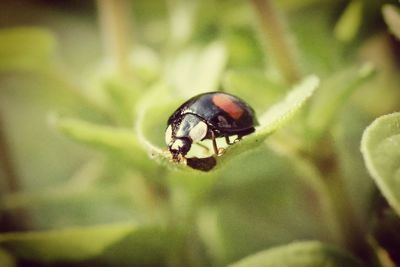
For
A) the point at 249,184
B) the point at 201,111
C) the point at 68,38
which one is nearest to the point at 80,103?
the point at 249,184

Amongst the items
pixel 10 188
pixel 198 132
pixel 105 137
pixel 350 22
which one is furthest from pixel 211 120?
pixel 10 188

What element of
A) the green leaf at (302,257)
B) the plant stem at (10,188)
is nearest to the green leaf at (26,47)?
the plant stem at (10,188)

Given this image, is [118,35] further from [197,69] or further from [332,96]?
[332,96]

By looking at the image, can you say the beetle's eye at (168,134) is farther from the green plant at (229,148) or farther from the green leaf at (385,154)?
the green leaf at (385,154)

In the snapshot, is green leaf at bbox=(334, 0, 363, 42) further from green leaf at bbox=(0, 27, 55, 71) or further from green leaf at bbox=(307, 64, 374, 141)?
green leaf at bbox=(0, 27, 55, 71)

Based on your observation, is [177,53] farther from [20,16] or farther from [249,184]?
[20,16]

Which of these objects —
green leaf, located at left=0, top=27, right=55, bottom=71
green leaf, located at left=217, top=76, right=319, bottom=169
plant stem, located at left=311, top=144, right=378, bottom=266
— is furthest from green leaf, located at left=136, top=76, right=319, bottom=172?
green leaf, located at left=0, top=27, right=55, bottom=71

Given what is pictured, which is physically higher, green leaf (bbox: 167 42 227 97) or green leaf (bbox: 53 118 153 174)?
green leaf (bbox: 167 42 227 97)
